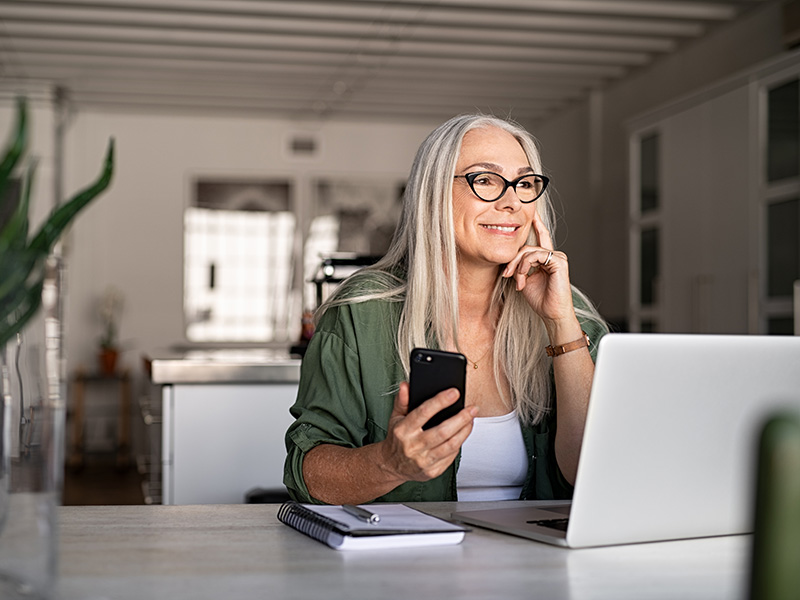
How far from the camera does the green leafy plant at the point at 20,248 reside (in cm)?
82

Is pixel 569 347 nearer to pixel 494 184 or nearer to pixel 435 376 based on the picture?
pixel 494 184

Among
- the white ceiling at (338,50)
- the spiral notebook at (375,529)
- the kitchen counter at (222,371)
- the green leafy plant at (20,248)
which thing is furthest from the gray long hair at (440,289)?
the white ceiling at (338,50)

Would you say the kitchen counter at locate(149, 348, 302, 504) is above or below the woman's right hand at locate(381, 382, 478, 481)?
below

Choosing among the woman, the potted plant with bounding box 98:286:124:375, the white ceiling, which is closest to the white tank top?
the woman

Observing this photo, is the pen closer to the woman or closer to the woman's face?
the woman

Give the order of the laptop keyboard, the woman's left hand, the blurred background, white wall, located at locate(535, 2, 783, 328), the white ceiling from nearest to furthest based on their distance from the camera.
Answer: the laptop keyboard → the woman's left hand → the blurred background → the white ceiling → white wall, located at locate(535, 2, 783, 328)

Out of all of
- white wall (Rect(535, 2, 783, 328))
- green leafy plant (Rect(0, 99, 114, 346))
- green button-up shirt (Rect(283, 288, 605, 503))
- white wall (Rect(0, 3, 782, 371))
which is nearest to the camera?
green leafy plant (Rect(0, 99, 114, 346))

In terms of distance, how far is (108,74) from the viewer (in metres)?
7.16

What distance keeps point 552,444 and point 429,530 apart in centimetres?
75

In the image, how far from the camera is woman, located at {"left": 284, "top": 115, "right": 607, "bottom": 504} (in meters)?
1.77

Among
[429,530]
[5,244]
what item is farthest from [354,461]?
[5,244]

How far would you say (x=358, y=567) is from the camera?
1.03 m

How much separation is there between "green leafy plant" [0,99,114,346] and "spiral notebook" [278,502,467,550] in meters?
0.47

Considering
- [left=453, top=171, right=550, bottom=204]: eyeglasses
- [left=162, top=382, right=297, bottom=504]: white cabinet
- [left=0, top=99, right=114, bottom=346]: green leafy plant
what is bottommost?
[left=162, top=382, right=297, bottom=504]: white cabinet
